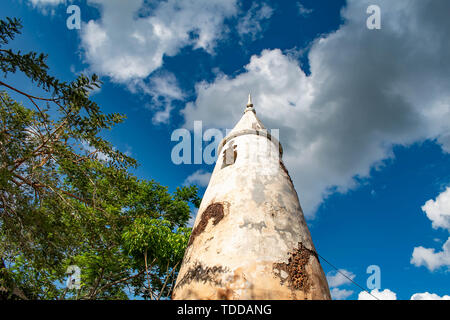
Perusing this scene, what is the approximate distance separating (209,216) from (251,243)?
0.85m

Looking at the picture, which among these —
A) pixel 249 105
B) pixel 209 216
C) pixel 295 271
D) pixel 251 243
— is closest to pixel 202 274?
pixel 251 243

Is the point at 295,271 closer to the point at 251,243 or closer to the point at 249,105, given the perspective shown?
the point at 251,243

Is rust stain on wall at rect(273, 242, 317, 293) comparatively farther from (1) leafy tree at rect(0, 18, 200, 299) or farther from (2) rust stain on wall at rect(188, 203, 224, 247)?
(1) leafy tree at rect(0, 18, 200, 299)

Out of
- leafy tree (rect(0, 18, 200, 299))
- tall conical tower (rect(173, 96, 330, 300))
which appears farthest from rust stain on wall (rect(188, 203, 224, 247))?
leafy tree (rect(0, 18, 200, 299))

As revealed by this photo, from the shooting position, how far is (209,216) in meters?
3.80

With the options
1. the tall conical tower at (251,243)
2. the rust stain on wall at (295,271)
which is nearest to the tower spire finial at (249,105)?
the tall conical tower at (251,243)

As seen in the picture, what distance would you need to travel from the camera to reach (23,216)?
5.32 meters

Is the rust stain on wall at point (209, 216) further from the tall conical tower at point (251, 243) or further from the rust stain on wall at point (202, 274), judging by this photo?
the rust stain on wall at point (202, 274)

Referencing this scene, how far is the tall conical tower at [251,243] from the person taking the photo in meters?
2.89
